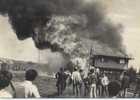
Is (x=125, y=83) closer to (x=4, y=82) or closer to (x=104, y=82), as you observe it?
(x=104, y=82)

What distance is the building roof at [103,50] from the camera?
4324 millimetres

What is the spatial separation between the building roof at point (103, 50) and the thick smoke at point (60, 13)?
0.05 meters

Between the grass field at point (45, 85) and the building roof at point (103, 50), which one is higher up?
the building roof at point (103, 50)

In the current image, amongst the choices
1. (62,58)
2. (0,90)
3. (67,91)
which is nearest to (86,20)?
(62,58)

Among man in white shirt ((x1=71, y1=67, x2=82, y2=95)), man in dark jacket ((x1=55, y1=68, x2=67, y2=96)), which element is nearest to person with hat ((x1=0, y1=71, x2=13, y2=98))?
man in dark jacket ((x1=55, y1=68, x2=67, y2=96))

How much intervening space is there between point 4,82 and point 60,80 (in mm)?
639

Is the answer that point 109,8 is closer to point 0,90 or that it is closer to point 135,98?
point 135,98

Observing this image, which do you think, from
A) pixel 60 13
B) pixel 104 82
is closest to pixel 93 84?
pixel 104 82

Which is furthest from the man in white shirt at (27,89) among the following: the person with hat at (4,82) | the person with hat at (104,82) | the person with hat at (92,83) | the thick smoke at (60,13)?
the person with hat at (104,82)

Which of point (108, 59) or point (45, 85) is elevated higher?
point (108, 59)

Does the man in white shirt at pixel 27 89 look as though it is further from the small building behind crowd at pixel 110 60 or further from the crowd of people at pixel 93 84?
the small building behind crowd at pixel 110 60

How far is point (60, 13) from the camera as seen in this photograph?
13.9 ft

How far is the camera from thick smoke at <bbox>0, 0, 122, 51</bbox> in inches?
161

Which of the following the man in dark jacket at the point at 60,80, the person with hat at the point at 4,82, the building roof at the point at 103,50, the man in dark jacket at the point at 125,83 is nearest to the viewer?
the person with hat at the point at 4,82
